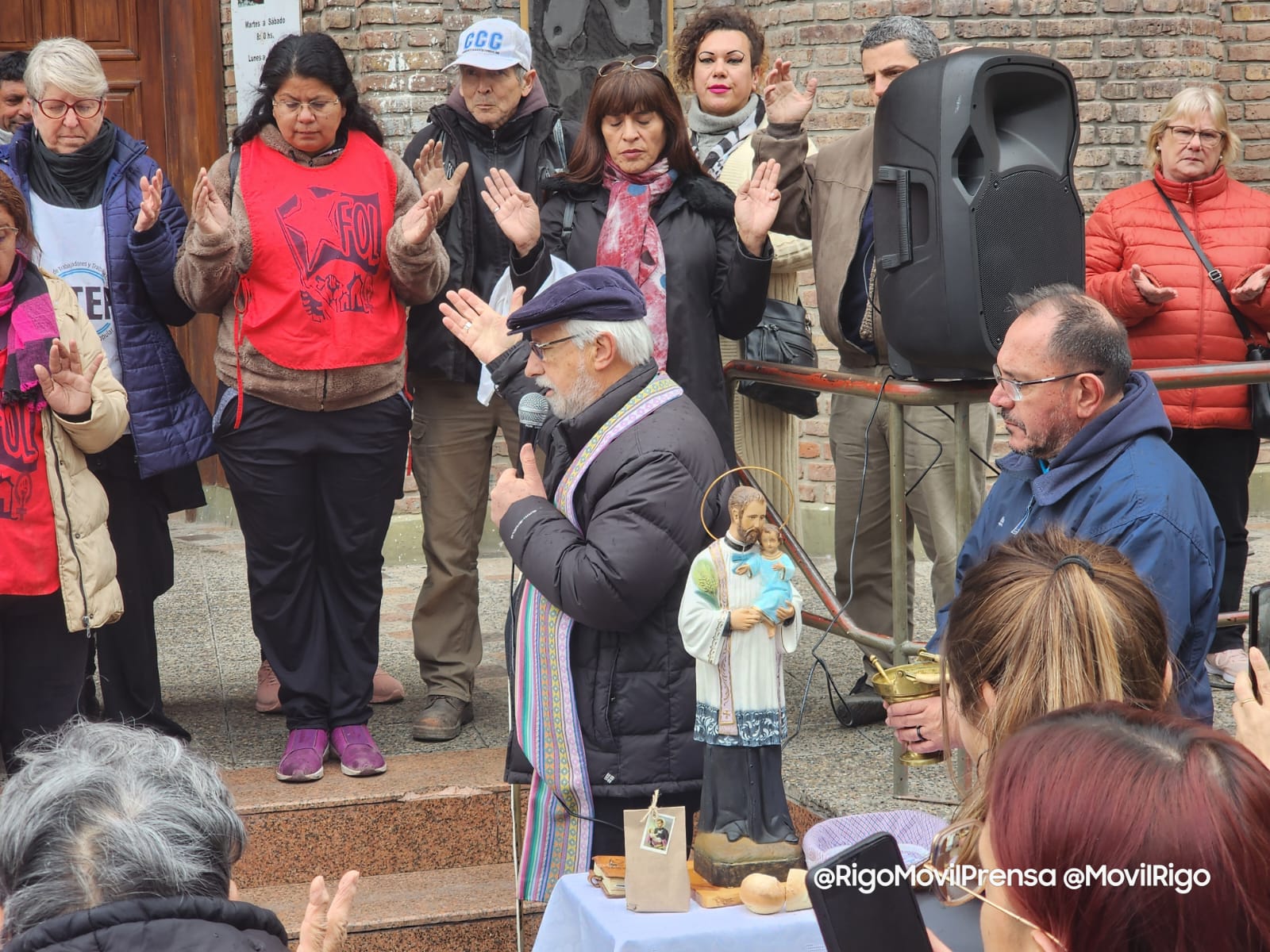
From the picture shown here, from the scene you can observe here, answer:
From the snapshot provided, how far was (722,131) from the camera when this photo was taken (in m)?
4.78

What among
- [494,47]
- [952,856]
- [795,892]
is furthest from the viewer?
[494,47]

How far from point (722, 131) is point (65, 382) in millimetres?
2263

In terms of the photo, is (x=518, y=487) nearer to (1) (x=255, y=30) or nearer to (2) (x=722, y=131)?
(2) (x=722, y=131)

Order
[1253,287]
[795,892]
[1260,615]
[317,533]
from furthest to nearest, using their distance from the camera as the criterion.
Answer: [1253,287] < [317,533] < [795,892] < [1260,615]

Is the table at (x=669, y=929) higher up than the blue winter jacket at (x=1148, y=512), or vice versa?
the blue winter jacket at (x=1148, y=512)

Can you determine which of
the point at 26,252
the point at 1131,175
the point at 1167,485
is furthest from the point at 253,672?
the point at 1131,175

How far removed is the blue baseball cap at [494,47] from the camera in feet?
14.0

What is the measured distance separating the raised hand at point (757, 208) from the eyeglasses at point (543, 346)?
3.59 feet

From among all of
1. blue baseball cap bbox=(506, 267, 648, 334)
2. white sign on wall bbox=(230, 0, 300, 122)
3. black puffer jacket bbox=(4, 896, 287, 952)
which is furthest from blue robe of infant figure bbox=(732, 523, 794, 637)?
white sign on wall bbox=(230, 0, 300, 122)

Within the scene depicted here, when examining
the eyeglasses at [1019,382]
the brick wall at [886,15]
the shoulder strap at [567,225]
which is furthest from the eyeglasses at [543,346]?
the brick wall at [886,15]

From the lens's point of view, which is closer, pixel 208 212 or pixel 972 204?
pixel 972 204

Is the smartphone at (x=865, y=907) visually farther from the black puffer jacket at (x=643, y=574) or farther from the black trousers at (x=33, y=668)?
the black trousers at (x=33, y=668)

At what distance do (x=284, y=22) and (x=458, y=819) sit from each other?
429cm

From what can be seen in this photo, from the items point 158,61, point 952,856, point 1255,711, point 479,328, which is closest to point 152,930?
point 952,856
